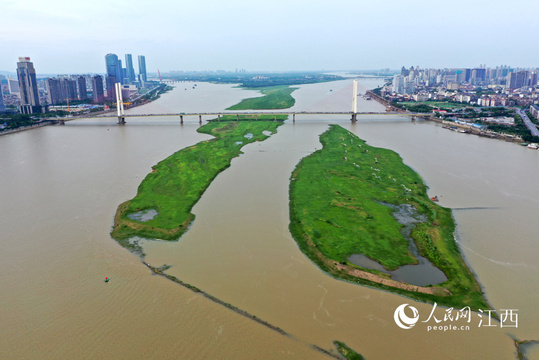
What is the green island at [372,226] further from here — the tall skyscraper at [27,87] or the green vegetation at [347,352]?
the tall skyscraper at [27,87]

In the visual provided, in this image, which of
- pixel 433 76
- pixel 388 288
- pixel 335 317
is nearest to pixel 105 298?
pixel 335 317

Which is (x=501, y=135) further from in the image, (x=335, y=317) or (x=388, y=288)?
(x=335, y=317)

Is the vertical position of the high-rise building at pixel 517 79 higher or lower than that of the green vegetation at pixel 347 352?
higher

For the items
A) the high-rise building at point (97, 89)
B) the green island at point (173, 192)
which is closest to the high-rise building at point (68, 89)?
the high-rise building at point (97, 89)

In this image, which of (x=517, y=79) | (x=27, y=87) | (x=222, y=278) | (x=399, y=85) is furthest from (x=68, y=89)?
(x=517, y=79)

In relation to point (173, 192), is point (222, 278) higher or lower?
lower

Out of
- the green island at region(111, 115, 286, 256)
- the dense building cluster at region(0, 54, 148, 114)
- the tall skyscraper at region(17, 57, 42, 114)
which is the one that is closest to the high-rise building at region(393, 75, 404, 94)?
the green island at region(111, 115, 286, 256)

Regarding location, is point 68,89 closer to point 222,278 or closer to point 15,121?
point 15,121
